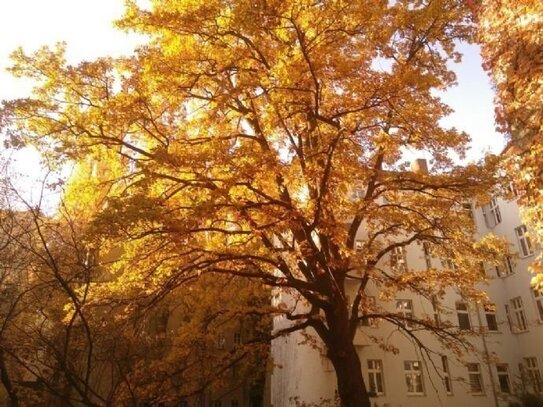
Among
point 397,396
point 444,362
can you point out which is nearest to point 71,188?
point 397,396

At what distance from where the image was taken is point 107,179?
13594mm

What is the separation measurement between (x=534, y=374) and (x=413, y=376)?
6.60 meters

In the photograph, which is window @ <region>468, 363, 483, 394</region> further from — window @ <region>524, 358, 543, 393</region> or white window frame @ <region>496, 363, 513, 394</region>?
window @ <region>524, 358, 543, 393</region>

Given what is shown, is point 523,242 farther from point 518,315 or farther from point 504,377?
point 504,377

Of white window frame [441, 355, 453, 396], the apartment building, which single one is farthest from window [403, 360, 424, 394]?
white window frame [441, 355, 453, 396]

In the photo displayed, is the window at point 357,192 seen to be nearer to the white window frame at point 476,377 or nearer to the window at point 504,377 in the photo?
the white window frame at point 476,377

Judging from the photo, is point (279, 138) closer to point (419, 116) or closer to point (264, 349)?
point (419, 116)

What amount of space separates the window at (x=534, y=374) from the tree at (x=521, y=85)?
1677 centimetres

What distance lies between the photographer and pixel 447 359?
23.7 meters

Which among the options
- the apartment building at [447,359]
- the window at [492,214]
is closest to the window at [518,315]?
the apartment building at [447,359]

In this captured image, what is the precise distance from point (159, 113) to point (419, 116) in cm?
694

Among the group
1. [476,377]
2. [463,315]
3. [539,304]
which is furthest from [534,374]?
[463,315]

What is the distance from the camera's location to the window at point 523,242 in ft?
81.6

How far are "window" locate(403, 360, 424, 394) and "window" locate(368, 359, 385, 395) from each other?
4.51ft
